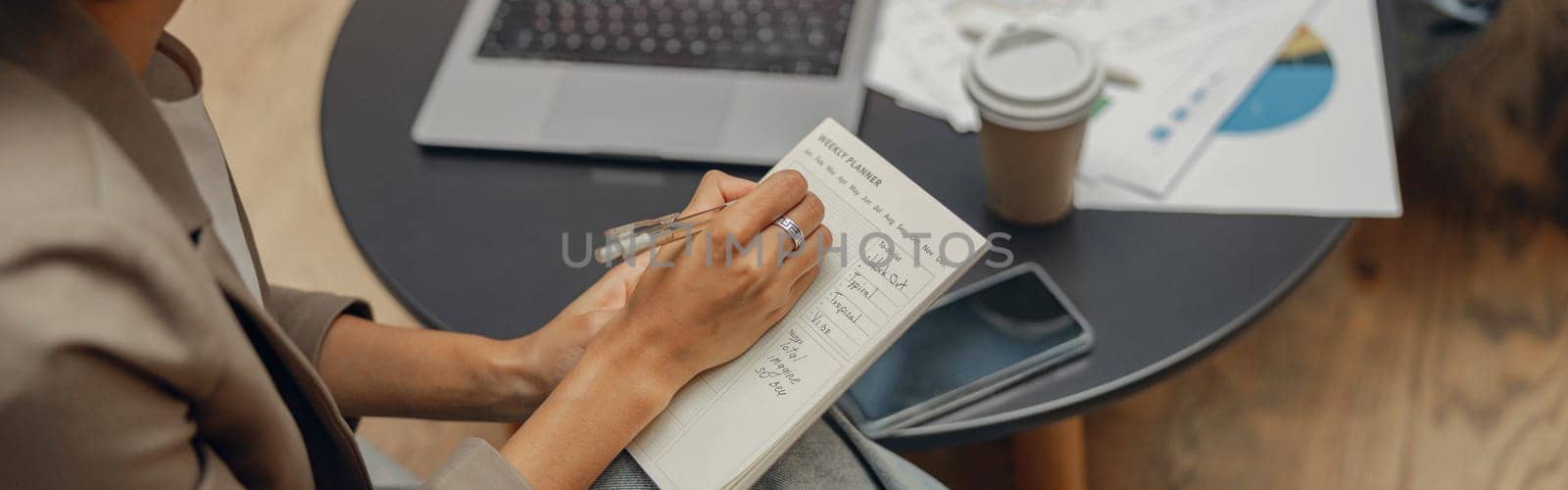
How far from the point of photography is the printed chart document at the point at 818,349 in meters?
0.66

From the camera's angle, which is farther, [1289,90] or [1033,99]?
[1289,90]

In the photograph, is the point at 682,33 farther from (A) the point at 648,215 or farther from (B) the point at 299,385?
(B) the point at 299,385

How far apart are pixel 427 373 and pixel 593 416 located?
206mm

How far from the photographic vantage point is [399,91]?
1.01m

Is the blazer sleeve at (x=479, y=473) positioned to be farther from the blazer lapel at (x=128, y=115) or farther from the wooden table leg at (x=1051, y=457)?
the wooden table leg at (x=1051, y=457)

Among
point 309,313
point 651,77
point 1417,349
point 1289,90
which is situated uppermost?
point 1289,90

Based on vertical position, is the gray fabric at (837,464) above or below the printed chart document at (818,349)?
below

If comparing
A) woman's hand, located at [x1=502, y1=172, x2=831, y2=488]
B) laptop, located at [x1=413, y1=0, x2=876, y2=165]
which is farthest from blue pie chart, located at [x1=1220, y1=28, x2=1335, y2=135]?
woman's hand, located at [x1=502, y1=172, x2=831, y2=488]

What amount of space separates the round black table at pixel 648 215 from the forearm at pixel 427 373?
0.03 meters

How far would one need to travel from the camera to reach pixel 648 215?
89 cm

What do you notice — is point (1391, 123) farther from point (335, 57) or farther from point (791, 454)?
point (335, 57)

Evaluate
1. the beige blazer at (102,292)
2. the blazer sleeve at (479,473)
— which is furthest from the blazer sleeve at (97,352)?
the blazer sleeve at (479,473)

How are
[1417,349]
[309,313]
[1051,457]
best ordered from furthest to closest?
[1417,349]
[1051,457]
[309,313]

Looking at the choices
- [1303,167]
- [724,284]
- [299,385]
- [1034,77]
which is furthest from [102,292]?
[1303,167]
